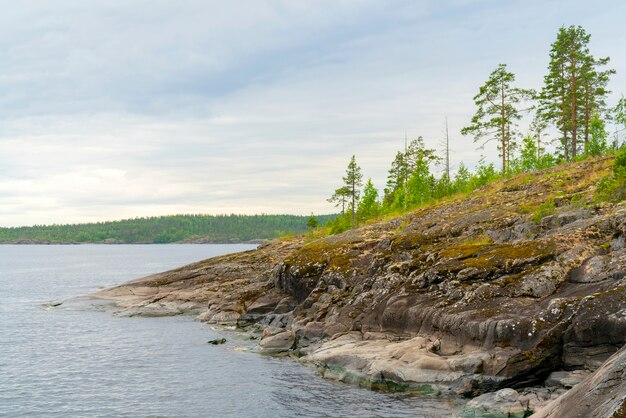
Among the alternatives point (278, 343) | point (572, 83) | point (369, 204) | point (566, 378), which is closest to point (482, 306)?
point (566, 378)

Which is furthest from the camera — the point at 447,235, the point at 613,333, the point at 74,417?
the point at 447,235

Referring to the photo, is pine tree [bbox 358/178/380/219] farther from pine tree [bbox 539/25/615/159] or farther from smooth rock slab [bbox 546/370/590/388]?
smooth rock slab [bbox 546/370/590/388]

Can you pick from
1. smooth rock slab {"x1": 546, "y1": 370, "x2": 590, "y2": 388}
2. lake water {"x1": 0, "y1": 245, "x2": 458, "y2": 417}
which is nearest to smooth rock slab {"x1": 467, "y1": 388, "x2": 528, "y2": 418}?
lake water {"x1": 0, "y1": 245, "x2": 458, "y2": 417}

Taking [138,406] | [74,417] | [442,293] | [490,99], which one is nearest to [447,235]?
[442,293]

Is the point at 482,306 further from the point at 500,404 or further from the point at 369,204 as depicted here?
the point at 369,204

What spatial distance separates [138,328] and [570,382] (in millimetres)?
32760

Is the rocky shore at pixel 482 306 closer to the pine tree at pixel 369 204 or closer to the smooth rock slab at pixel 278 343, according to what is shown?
the smooth rock slab at pixel 278 343

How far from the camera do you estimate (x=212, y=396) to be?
909 inches

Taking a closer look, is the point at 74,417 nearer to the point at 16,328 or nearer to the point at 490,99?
the point at 16,328

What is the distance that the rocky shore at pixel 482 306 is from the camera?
729 inches

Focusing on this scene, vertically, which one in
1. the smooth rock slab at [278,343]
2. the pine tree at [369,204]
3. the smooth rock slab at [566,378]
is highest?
the pine tree at [369,204]

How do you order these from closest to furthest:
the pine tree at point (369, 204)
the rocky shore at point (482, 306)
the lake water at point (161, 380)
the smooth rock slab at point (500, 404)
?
the smooth rock slab at point (500, 404) → the rocky shore at point (482, 306) → the lake water at point (161, 380) → the pine tree at point (369, 204)

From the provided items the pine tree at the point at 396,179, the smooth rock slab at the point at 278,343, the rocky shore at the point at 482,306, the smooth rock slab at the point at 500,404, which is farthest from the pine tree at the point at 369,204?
the smooth rock slab at the point at 500,404

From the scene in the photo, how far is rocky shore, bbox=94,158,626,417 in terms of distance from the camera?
60.7 feet
